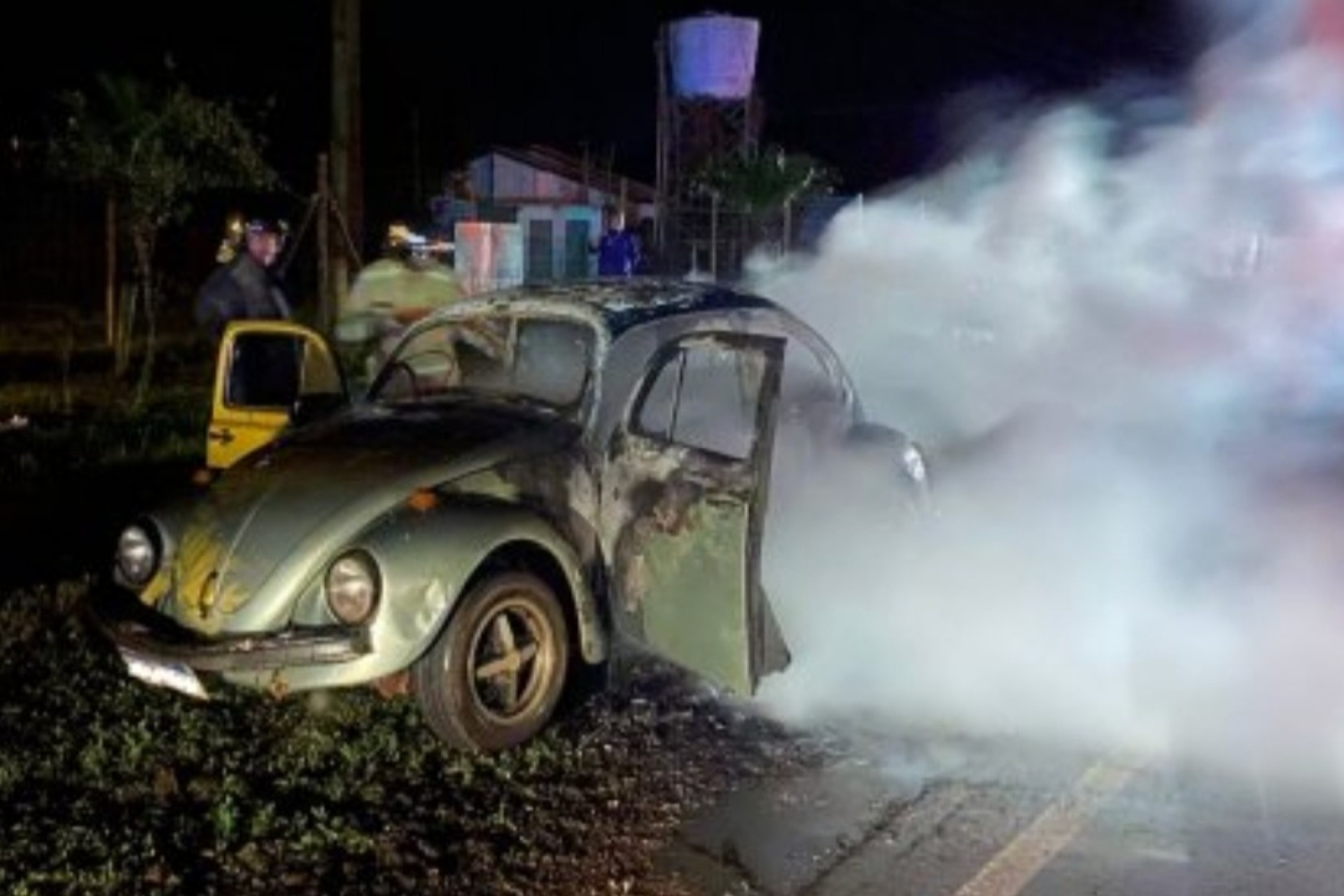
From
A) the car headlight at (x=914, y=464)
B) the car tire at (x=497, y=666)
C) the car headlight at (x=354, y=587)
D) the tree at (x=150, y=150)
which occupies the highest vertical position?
the tree at (x=150, y=150)

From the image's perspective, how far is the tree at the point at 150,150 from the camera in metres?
13.5

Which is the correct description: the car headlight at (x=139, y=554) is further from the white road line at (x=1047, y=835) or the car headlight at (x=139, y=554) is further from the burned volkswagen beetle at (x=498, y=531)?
the white road line at (x=1047, y=835)

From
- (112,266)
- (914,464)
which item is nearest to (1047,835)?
(914,464)

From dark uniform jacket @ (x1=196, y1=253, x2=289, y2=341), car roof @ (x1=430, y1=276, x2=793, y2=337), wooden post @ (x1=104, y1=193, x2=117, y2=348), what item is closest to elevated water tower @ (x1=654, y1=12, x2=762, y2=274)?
wooden post @ (x1=104, y1=193, x2=117, y2=348)

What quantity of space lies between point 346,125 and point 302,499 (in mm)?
8650

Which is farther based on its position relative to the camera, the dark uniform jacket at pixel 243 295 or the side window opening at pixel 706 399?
the dark uniform jacket at pixel 243 295

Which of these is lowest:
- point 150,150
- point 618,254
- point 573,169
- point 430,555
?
point 430,555

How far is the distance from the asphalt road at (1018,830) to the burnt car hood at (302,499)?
1570 mm

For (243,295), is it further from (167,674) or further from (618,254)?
(618,254)

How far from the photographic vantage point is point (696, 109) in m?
30.4

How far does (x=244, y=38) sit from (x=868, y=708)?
2701 centimetres

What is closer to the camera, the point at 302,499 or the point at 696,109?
the point at 302,499

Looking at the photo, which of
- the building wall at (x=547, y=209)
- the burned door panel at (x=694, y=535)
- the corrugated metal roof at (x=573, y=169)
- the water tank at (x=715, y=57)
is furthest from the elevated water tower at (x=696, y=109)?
the burned door panel at (x=694, y=535)

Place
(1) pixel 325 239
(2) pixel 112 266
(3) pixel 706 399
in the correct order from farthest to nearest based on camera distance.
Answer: (2) pixel 112 266 < (1) pixel 325 239 < (3) pixel 706 399
